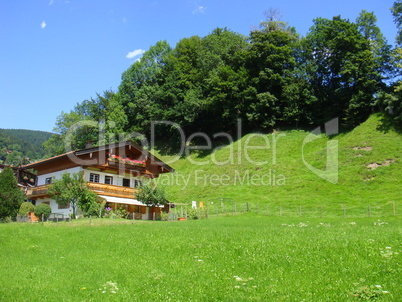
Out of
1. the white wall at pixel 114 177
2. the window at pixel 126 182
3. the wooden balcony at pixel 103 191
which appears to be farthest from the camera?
the window at pixel 126 182

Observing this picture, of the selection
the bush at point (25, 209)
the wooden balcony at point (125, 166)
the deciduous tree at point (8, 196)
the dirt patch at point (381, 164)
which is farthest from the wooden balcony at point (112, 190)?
the dirt patch at point (381, 164)

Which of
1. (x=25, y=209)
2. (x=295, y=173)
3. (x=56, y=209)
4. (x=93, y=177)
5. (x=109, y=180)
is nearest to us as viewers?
(x=25, y=209)

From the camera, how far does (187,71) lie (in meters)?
88.1

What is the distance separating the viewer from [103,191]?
140 feet

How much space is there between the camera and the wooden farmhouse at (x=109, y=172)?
4319cm

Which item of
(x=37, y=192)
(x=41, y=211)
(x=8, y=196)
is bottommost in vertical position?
(x=41, y=211)

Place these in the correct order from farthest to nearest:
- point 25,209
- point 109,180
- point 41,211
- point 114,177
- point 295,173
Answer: point 295,173
point 114,177
point 109,180
point 25,209
point 41,211

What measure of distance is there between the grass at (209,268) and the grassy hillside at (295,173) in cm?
2619

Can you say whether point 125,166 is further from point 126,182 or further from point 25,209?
point 25,209

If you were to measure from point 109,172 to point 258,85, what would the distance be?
3664 centimetres

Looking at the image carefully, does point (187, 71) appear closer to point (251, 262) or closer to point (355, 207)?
point (355, 207)

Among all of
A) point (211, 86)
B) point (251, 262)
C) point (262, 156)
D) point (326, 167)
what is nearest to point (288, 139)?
point (262, 156)

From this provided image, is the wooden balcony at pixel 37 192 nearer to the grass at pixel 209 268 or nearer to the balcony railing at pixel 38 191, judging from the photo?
the balcony railing at pixel 38 191

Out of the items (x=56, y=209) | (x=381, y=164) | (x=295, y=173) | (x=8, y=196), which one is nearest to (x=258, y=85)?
(x=295, y=173)
